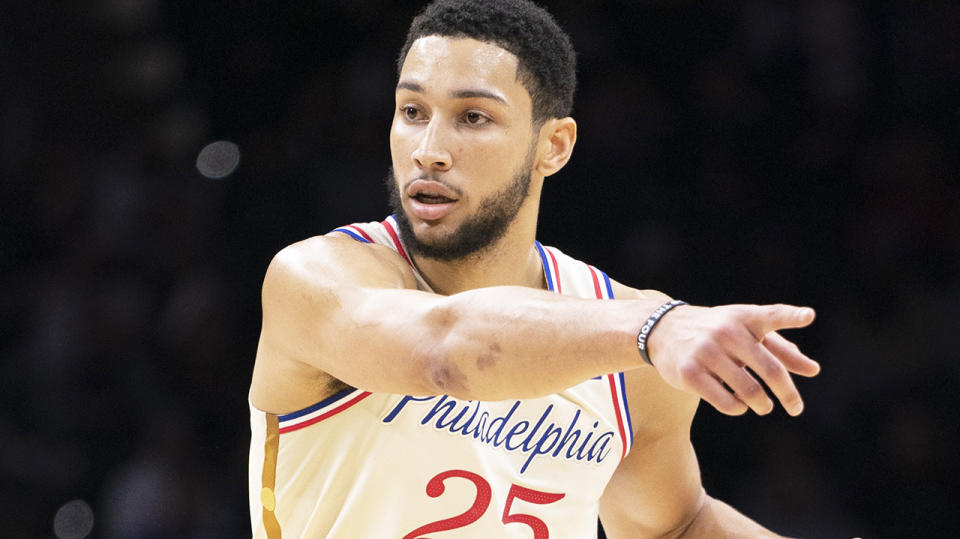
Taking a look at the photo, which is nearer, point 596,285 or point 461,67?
point 461,67

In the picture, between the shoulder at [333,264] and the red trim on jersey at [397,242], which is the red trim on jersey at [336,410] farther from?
the red trim on jersey at [397,242]

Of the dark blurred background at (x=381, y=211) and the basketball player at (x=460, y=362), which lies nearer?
the basketball player at (x=460, y=362)

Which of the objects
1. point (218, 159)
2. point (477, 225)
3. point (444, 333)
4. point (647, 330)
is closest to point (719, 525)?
point (477, 225)

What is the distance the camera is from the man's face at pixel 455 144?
330cm

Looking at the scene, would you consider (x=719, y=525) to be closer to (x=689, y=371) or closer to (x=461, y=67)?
(x=461, y=67)

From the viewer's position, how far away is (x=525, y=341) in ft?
7.27

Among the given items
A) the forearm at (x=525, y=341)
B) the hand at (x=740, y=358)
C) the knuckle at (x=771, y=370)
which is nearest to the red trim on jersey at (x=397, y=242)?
the forearm at (x=525, y=341)

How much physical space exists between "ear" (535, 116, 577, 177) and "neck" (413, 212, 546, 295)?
223 mm

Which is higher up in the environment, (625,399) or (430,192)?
(430,192)

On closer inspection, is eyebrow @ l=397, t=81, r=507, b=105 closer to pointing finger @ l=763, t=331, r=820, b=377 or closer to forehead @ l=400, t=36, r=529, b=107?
forehead @ l=400, t=36, r=529, b=107

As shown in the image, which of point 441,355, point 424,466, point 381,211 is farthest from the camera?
point 381,211

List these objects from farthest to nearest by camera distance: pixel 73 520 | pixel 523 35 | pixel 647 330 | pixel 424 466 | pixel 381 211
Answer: pixel 381 211, pixel 73 520, pixel 523 35, pixel 424 466, pixel 647 330

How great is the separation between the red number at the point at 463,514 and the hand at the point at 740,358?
4.23ft

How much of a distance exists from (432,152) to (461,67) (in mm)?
302
